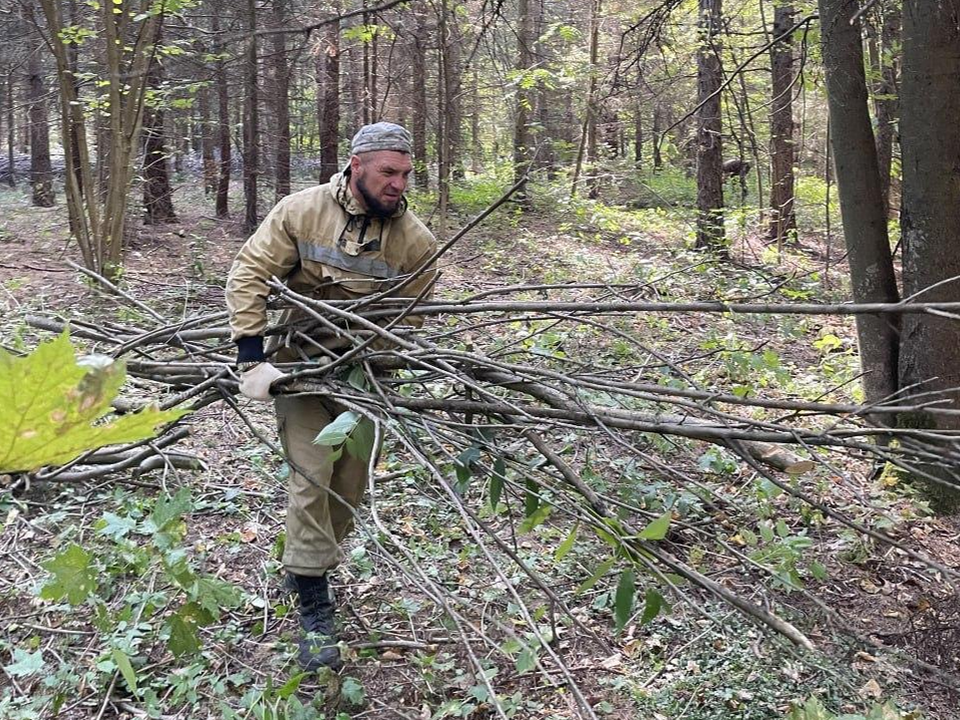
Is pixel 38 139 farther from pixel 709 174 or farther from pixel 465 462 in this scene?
pixel 465 462

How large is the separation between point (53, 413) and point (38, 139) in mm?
17673

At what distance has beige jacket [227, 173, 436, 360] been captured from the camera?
3.11 metres

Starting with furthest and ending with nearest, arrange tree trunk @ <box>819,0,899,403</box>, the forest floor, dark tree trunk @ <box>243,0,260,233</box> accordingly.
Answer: dark tree trunk @ <box>243,0,260,233</box> < tree trunk @ <box>819,0,899,403</box> < the forest floor

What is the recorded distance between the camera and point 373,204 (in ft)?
10.4

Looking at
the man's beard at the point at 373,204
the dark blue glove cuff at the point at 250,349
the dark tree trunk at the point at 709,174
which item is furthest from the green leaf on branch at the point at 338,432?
the dark tree trunk at the point at 709,174

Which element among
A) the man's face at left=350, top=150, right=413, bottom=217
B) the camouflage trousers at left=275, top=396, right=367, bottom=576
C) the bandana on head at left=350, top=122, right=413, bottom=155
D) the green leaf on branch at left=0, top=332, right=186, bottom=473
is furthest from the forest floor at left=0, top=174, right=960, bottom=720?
the green leaf on branch at left=0, top=332, right=186, bottom=473

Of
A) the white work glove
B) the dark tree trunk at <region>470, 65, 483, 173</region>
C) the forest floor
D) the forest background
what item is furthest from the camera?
the dark tree trunk at <region>470, 65, 483, 173</region>

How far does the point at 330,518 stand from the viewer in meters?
3.49

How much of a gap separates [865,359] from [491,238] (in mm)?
8147

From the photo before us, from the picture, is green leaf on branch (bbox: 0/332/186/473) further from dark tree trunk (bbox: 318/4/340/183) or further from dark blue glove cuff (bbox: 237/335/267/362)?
dark tree trunk (bbox: 318/4/340/183)

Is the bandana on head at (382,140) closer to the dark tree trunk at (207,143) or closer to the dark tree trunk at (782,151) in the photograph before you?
the dark tree trunk at (782,151)

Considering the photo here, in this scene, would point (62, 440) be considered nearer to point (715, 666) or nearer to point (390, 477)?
point (715, 666)

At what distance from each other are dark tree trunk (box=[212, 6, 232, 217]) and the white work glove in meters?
7.66

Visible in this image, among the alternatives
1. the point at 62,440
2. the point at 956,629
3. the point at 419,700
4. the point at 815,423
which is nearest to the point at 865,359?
the point at 815,423
